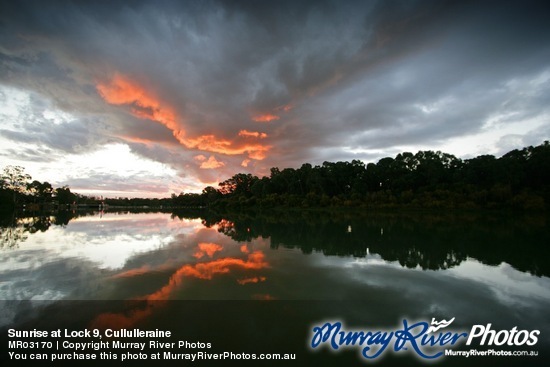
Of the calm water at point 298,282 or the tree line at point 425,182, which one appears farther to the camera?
the tree line at point 425,182

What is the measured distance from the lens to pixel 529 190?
42.4 meters

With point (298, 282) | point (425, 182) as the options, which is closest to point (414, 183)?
point (425, 182)

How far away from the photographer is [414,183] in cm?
5956

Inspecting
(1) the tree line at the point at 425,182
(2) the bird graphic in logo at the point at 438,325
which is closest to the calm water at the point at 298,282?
(2) the bird graphic in logo at the point at 438,325

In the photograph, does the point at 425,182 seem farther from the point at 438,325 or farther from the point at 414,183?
the point at 438,325

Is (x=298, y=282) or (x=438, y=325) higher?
(x=298, y=282)

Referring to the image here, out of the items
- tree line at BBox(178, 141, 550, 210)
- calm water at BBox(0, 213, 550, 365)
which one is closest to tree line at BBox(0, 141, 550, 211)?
tree line at BBox(178, 141, 550, 210)

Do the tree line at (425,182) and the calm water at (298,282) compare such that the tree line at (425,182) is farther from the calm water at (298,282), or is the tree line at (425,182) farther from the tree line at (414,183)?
the calm water at (298,282)

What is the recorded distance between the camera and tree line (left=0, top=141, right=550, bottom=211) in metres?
42.7

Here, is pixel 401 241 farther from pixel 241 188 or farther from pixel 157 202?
pixel 157 202

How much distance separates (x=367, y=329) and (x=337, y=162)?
78810mm

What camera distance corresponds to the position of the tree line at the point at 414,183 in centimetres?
4269

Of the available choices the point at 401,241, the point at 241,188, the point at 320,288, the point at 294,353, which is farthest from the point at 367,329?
the point at 241,188

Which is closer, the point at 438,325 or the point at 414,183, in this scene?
the point at 438,325
